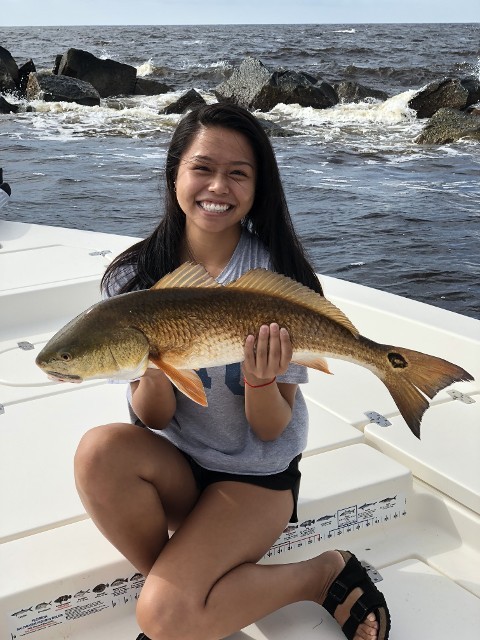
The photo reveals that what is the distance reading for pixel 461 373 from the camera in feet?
7.00

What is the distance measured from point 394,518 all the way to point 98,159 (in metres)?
13.8

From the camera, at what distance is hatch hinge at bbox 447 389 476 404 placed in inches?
139

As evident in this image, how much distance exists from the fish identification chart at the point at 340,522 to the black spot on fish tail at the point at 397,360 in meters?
0.83

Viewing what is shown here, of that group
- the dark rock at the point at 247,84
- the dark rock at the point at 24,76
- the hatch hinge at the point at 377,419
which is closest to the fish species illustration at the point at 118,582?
the hatch hinge at the point at 377,419

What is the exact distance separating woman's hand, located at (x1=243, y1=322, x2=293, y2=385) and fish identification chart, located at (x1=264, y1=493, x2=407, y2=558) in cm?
78

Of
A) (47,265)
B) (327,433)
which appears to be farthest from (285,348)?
(47,265)

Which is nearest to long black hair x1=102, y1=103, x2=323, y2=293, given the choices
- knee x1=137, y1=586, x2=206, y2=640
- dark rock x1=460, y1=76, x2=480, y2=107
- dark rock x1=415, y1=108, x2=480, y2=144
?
knee x1=137, y1=586, x2=206, y2=640

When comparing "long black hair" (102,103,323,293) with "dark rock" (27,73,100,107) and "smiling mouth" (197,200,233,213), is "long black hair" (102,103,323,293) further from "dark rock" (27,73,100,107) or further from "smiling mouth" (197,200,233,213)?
"dark rock" (27,73,100,107)

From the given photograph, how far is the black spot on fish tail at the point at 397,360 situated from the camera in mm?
2145

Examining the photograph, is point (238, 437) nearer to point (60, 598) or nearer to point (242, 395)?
point (242, 395)

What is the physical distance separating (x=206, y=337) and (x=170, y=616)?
771 millimetres

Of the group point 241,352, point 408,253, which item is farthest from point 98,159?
point 241,352

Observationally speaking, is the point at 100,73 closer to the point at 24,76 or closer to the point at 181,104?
the point at 24,76

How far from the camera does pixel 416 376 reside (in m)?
2.15
